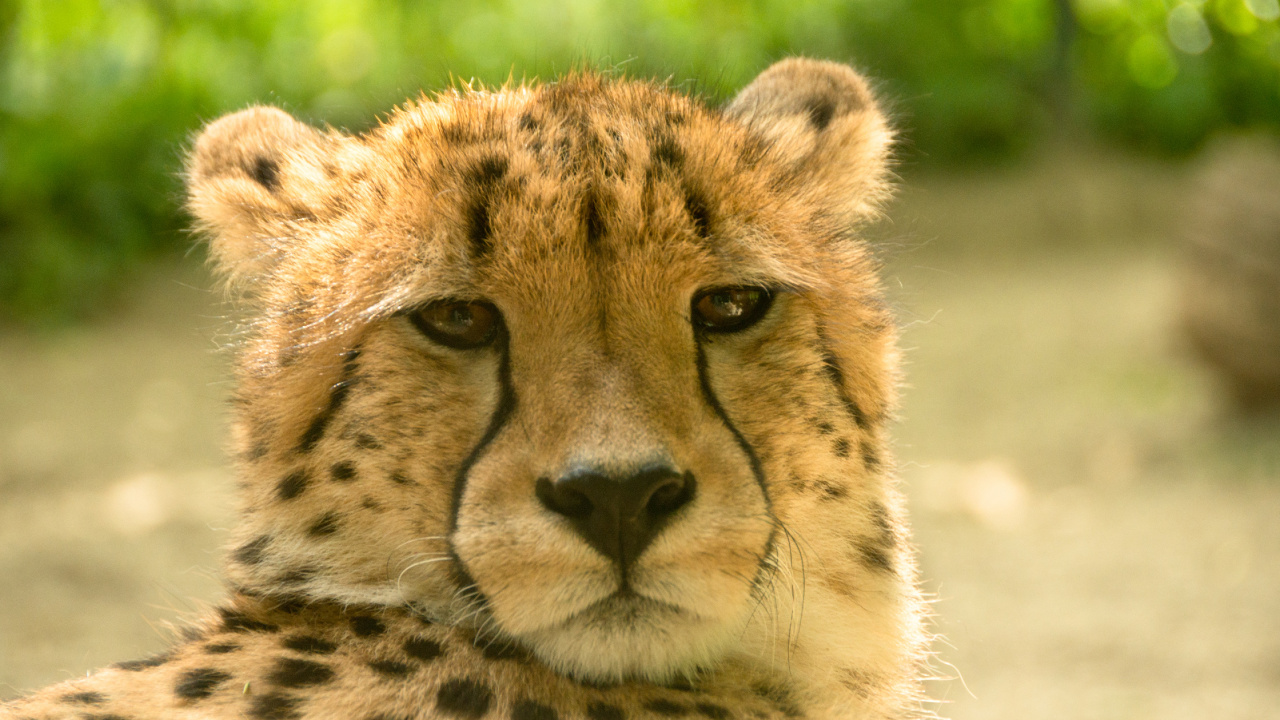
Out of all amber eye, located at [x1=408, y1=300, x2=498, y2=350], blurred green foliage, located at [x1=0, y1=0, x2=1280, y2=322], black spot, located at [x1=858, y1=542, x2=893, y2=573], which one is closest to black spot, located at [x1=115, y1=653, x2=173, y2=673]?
amber eye, located at [x1=408, y1=300, x2=498, y2=350]

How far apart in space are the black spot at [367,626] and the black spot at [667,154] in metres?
0.62

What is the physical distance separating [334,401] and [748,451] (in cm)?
49

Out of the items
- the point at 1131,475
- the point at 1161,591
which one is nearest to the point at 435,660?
the point at 1161,591

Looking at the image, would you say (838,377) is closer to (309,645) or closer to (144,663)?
(309,645)

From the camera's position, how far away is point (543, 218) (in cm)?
140

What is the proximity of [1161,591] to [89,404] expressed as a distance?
5116 mm

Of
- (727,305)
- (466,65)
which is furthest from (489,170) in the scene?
(466,65)

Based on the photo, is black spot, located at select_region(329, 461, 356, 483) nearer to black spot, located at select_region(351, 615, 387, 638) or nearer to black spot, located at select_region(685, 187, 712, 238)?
black spot, located at select_region(351, 615, 387, 638)

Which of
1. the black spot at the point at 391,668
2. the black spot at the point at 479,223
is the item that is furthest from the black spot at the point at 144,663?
the black spot at the point at 479,223

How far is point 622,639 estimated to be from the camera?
1.30 metres

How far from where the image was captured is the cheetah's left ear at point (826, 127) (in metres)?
1.78

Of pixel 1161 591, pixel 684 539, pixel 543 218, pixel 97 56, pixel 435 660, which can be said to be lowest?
pixel 435 660

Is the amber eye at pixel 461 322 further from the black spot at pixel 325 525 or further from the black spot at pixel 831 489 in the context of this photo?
the black spot at pixel 831 489

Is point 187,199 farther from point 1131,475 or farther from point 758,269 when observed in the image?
point 1131,475
